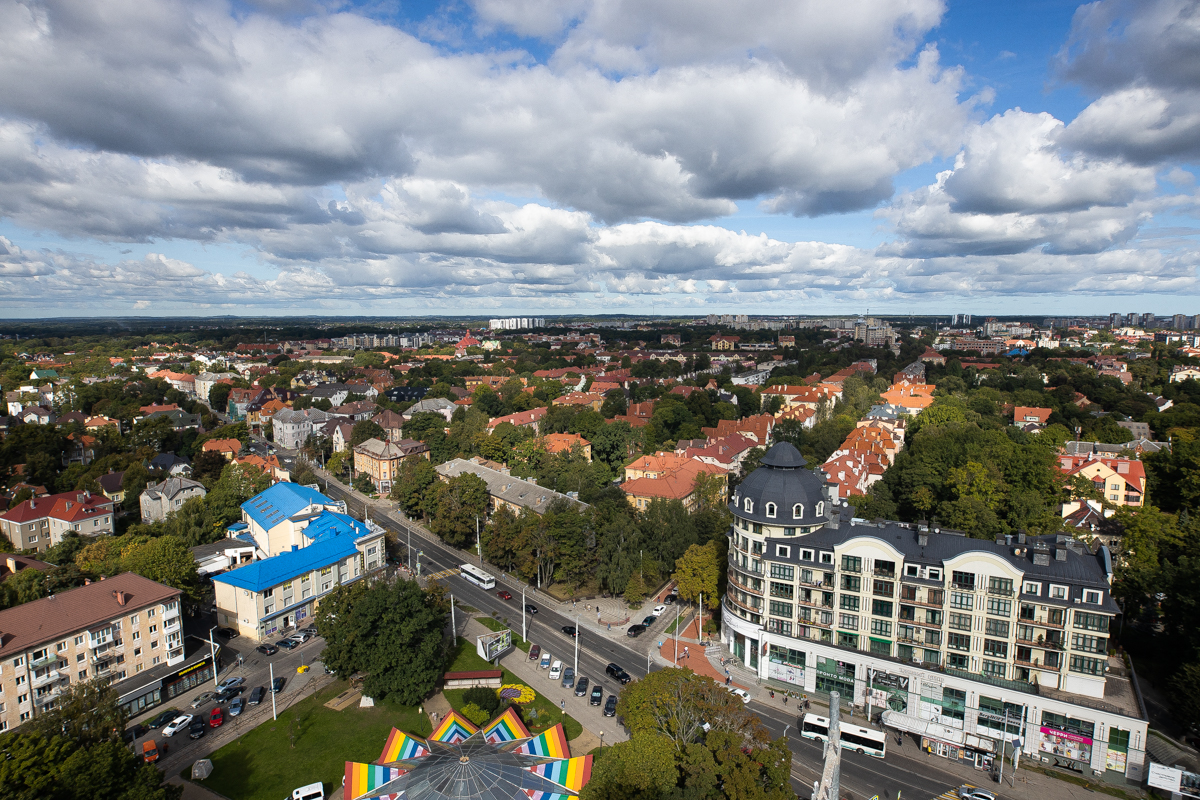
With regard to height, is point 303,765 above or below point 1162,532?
below

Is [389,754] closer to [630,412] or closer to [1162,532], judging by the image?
[1162,532]

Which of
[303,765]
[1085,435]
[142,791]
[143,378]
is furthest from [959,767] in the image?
[143,378]

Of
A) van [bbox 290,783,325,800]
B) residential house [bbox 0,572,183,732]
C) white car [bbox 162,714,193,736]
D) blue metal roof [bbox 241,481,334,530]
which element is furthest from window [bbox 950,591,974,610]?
blue metal roof [bbox 241,481,334,530]

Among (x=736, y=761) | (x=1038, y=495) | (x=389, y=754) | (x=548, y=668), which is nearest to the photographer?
(x=736, y=761)

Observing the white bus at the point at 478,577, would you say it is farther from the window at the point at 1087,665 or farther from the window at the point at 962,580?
the window at the point at 1087,665

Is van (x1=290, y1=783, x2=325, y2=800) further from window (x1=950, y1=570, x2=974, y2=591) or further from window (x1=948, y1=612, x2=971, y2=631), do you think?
window (x1=950, y1=570, x2=974, y2=591)

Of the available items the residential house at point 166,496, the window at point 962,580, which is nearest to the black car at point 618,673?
the window at point 962,580

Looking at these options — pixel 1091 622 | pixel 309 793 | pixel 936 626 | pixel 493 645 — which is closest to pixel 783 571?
pixel 936 626
